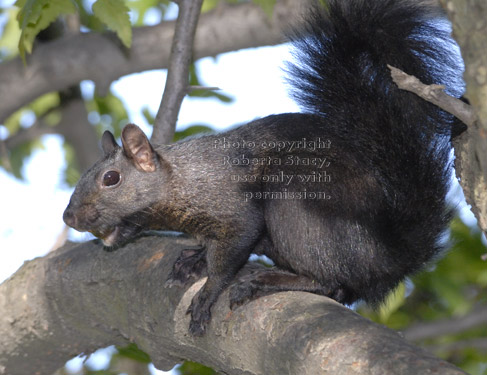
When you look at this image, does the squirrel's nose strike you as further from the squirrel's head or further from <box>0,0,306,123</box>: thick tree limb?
<box>0,0,306,123</box>: thick tree limb

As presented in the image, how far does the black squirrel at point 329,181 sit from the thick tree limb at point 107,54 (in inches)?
40.7

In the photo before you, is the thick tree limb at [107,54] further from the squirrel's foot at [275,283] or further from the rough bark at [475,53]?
the rough bark at [475,53]

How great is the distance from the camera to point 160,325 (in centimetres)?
225

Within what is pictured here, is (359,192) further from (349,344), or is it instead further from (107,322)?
(107,322)

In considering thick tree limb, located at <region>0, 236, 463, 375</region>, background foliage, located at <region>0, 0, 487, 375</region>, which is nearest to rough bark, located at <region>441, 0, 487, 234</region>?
thick tree limb, located at <region>0, 236, 463, 375</region>

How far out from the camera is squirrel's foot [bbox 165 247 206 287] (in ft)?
7.62

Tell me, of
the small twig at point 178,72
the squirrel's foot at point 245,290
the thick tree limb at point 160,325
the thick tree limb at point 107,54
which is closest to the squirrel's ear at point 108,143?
the small twig at point 178,72

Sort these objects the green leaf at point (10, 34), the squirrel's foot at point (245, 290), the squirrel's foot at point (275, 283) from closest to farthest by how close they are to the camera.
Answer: the squirrel's foot at point (245, 290) → the squirrel's foot at point (275, 283) → the green leaf at point (10, 34)

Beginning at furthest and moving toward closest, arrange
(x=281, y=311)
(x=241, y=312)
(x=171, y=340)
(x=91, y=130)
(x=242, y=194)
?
(x=91, y=130), (x=242, y=194), (x=171, y=340), (x=241, y=312), (x=281, y=311)

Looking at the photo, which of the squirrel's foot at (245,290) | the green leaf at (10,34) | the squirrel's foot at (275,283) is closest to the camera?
the squirrel's foot at (245,290)

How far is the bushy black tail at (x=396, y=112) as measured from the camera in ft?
7.28

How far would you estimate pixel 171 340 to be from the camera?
2.24m

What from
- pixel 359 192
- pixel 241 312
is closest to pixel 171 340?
pixel 241 312

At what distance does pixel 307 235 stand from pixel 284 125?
0.46 metres
